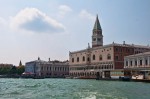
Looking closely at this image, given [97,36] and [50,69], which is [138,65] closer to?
[97,36]

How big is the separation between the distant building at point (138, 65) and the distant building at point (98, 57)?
6369 millimetres

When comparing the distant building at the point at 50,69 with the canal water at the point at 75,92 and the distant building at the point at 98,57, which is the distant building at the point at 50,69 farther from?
the canal water at the point at 75,92

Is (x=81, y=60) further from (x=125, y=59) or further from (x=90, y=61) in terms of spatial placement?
(x=125, y=59)

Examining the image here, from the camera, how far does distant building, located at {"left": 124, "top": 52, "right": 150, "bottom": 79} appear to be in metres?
71.1

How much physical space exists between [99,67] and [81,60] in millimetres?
12442

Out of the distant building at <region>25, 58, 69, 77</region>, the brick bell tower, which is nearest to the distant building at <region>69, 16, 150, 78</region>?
the brick bell tower

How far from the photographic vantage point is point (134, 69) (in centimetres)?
7694

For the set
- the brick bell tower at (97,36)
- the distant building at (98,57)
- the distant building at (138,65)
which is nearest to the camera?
the distant building at (138,65)

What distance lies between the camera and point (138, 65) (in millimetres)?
77812

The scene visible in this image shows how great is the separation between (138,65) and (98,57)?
22.1 metres

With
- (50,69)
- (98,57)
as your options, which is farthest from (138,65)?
(50,69)

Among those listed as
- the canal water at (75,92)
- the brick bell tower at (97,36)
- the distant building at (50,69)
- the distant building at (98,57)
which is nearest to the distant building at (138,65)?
the distant building at (98,57)

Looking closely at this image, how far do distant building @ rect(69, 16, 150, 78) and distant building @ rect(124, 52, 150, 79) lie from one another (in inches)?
251

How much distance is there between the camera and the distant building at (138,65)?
71.1 m
